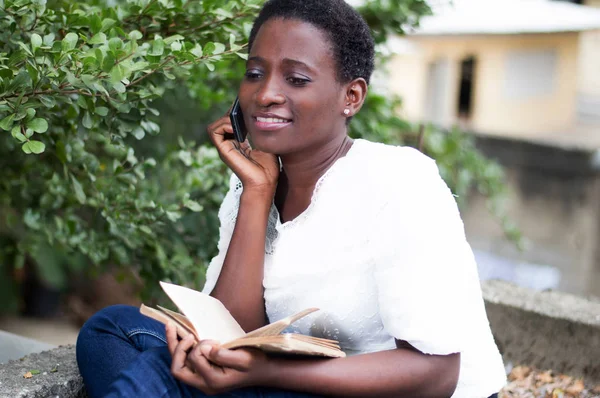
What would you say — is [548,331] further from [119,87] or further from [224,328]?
[119,87]

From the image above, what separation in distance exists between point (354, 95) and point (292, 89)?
0.66 feet

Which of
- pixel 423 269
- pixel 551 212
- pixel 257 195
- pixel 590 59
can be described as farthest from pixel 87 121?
pixel 590 59

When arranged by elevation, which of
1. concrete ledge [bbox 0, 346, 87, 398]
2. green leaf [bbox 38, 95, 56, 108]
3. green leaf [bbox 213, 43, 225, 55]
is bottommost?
concrete ledge [bbox 0, 346, 87, 398]

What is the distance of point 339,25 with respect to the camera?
2.21 meters

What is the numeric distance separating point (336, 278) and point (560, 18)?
10.6 meters

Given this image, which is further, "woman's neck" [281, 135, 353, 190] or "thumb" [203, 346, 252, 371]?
"woman's neck" [281, 135, 353, 190]

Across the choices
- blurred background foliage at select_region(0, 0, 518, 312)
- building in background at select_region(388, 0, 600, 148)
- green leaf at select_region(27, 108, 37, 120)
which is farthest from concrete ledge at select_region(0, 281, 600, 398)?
building in background at select_region(388, 0, 600, 148)

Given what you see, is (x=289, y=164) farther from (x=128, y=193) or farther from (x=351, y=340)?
(x=128, y=193)

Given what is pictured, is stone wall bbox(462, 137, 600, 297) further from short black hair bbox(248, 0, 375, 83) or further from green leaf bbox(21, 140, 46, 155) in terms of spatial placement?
green leaf bbox(21, 140, 46, 155)

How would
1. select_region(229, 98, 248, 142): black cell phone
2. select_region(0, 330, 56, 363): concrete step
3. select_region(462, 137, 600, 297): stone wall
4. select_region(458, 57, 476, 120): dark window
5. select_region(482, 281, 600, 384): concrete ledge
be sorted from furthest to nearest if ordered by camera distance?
select_region(458, 57, 476, 120): dark window < select_region(462, 137, 600, 297): stone wall < select_region(482, 281, 600, 384): concrete ledge < select_region(0, 330, 56, 363): concrete step < select_region(229, 98, 248, 142): black cell phone

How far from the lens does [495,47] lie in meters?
13.4

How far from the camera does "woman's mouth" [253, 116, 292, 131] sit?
2.22 metres

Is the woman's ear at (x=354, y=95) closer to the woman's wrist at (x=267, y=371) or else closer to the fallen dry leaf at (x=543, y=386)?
Answer: the woman's wrist at (x=267, y=371)

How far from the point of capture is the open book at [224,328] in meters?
1.81
